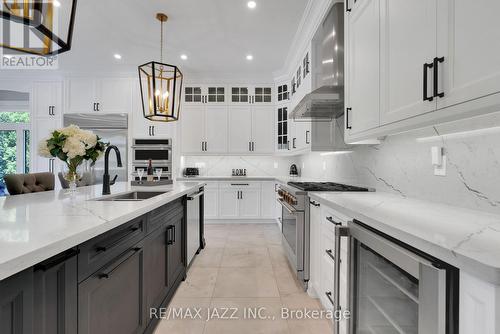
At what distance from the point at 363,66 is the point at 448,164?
2.74ft

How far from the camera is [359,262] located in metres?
1.33

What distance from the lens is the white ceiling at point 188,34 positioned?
9.98 feet

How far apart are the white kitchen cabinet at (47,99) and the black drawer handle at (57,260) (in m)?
5.28

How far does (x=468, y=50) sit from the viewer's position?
956mm

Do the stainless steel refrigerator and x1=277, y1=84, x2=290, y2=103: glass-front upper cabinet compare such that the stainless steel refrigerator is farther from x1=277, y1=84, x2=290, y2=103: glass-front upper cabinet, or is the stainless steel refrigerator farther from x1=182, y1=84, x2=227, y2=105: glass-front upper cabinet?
x1=277, y1=84, x2=290, y2=103: glass-front upper cabinet

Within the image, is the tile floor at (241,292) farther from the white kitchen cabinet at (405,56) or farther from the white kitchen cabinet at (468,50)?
the white kitchen cabinet at (468,50)

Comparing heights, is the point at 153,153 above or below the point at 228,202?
above

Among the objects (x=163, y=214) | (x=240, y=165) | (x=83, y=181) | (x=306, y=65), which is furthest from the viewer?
(x=240, y=165)

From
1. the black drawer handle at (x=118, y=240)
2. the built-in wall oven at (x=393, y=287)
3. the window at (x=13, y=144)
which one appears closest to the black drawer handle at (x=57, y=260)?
the black drawer handle at (x=118, y=240)

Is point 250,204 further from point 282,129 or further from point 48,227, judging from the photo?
point 48,227

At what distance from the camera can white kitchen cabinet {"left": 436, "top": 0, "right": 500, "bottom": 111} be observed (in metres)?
0.86

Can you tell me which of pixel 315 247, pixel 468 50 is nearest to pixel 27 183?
pixel 315 247

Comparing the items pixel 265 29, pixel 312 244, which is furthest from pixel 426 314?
pixel 265 29

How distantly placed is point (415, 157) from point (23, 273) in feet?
6.57
